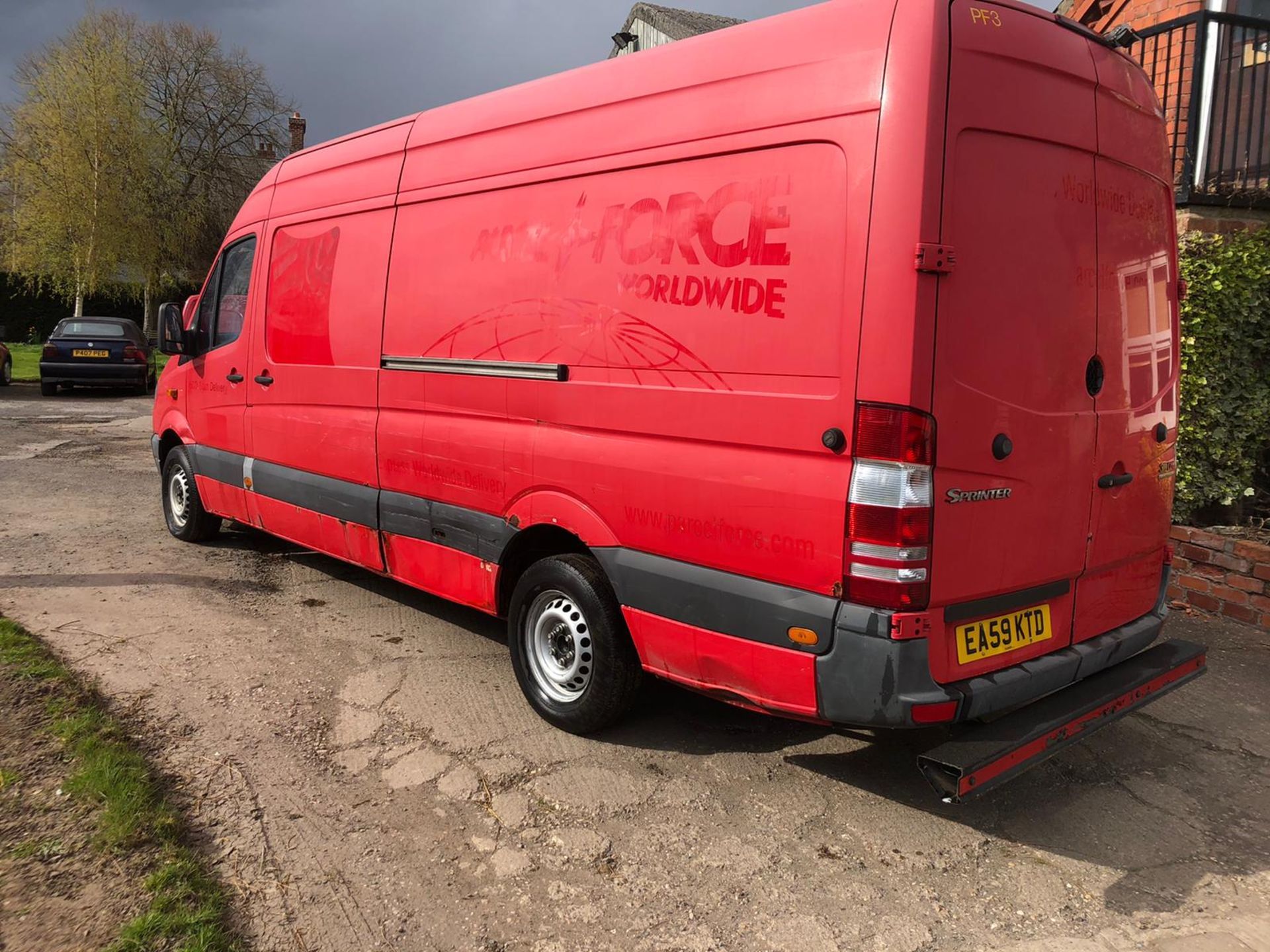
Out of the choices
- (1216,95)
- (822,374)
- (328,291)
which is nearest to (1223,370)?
(1216,95)

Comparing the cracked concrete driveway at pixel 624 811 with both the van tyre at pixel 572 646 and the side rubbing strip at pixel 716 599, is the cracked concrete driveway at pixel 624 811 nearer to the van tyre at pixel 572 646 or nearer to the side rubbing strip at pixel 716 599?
the van tyre at pixel 572 646

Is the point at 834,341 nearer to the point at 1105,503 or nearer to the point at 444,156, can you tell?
the point at 1105,503

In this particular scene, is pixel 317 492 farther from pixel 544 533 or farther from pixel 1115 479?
pixel 1115 479

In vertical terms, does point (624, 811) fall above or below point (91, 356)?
below

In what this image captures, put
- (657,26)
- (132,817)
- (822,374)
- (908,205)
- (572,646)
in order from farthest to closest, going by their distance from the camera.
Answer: (657,26) < (572,646) < (132,817) < (822,374) < (908,205)

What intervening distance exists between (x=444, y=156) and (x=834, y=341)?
245 centimetres

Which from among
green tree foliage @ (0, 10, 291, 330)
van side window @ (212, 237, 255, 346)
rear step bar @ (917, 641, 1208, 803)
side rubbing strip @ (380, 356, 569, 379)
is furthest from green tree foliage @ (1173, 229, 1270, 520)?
green tree foliage @ (0, 10, 291, 330)

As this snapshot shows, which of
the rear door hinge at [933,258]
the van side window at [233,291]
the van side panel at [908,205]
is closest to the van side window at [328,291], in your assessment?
the van side window at [233,291]

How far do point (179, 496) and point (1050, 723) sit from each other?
245 inches

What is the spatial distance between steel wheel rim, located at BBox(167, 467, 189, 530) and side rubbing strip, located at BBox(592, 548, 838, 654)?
4.47 meters

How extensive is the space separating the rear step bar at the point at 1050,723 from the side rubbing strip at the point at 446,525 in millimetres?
1981

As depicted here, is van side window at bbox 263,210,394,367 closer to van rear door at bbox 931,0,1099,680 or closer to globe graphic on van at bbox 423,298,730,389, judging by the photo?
globe graphic on van at bbox 423,298,730,389

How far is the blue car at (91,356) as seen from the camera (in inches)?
704

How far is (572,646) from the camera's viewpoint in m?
3.88
